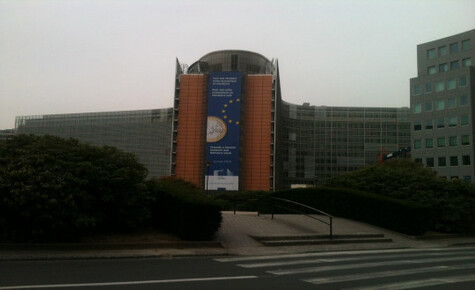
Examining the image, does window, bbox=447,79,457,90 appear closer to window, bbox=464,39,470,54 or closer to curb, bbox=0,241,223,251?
window, bbox=464,39,470,54

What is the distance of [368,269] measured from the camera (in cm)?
934

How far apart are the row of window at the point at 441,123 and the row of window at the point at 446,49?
1205 centimetres

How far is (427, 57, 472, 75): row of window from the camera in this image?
228ft

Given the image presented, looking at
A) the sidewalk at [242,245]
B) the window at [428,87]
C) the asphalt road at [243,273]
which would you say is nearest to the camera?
the asphalt road at [243,273]

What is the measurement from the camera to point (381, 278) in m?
8.23

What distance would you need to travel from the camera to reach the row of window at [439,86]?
68625mm

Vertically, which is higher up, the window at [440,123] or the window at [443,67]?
the window at [443,67]

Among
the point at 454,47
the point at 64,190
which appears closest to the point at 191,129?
the point at 454,47

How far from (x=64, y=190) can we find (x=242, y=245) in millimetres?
5649

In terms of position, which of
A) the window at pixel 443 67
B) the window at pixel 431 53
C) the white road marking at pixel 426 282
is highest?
the window at pixel 431 53

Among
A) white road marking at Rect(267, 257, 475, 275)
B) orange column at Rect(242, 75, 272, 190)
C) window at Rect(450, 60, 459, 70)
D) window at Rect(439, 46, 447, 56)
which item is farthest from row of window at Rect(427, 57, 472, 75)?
white road marking at Rect(267, 257, 475, 275)

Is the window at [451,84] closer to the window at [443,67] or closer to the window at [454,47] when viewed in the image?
the window at [443,67]

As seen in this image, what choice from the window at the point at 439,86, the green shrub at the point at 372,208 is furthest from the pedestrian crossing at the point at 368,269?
the window at the point at 439,86

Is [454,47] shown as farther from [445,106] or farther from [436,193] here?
[436,193]
